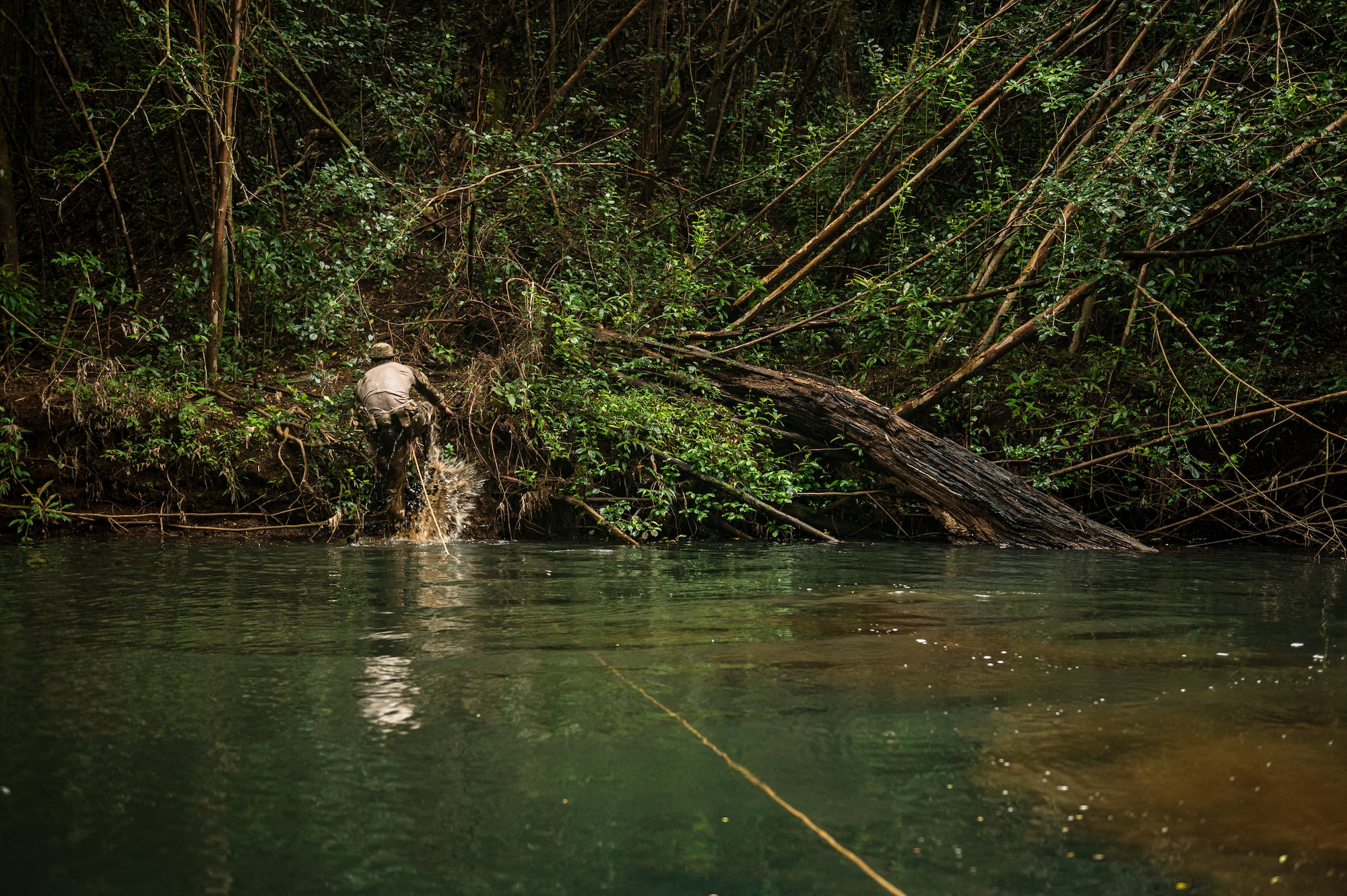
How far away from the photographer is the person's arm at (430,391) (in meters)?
8.96

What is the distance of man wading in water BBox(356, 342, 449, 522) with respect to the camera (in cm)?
845

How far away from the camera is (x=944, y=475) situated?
9070mm

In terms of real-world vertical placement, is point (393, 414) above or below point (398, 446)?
above

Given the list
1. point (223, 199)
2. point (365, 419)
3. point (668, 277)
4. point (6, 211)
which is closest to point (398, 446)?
point (365, 419)

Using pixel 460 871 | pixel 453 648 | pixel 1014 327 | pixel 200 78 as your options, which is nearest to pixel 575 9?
pixel 200 78

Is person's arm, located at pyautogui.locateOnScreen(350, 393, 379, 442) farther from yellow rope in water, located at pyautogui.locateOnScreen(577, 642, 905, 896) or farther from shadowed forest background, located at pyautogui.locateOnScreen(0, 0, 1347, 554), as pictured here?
yellow rope in water, located at pyautogui.locateOnScreen(577, 642, 905, 896)

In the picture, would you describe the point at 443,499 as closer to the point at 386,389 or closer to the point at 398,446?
the point at 398,446

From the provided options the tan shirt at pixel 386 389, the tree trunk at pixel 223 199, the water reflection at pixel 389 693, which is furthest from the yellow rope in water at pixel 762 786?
the tree trunk at pixel 223 199

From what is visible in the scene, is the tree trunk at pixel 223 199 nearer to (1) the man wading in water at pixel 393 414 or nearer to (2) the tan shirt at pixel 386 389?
(1) the man wading in water at pixel 393 414

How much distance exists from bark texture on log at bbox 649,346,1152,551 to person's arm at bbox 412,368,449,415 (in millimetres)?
2592

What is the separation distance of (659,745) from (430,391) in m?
6.95

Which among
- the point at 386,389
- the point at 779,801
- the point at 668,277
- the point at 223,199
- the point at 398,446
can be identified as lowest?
the point at 779,801

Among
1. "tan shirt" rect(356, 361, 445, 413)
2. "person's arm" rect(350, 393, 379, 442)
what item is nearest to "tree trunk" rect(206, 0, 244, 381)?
"person's arm" rect(350, 393, 379, 442)

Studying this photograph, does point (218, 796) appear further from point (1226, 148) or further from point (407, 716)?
point (1226, 148)
